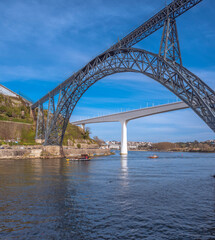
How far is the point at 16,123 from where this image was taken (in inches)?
2667

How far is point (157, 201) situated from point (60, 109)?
45.1 meters

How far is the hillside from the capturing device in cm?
6369

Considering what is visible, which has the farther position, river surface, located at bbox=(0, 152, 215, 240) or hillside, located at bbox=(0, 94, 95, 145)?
hillside, located at bbox=(0, 94, 95, 145)

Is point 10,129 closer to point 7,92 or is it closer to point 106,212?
point 7,92

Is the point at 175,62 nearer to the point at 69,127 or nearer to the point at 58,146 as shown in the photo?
the point at 58,146

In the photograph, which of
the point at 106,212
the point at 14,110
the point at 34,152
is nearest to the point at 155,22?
the point at 106,212

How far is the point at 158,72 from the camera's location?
28953 mm

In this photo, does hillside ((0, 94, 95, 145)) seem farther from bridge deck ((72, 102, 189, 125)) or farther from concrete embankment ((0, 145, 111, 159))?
bridge deck ((72, 102, 189, 125))

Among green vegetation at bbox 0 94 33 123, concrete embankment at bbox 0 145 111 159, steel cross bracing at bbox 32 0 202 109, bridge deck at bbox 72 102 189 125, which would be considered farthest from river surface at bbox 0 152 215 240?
green vegetation at bbox 0 94 33 123

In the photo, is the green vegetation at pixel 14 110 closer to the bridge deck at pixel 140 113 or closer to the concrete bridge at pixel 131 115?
the bridge deck at pixel 140 113

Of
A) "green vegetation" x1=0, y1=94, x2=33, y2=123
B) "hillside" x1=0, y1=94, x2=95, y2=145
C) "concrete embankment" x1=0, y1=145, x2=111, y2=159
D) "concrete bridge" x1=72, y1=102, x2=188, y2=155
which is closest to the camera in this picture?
"concrete embankment" x1=0, y1=145, x2=111, y2=159

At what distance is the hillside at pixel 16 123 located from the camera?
63688 millimetres

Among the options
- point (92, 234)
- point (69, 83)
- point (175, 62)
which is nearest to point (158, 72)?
point (175, 62)

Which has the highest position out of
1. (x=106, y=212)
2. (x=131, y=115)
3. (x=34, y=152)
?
(x=131, y=115)
